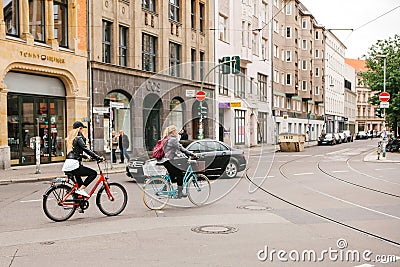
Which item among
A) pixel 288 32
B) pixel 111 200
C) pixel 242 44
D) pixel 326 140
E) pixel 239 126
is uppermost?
pixel 288 32

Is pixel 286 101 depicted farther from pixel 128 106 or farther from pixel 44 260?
pixel 44 260

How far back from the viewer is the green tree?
40.4 meters

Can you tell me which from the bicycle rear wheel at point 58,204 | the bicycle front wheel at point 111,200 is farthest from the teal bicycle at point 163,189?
the bicycle rear wheel at point 58,204

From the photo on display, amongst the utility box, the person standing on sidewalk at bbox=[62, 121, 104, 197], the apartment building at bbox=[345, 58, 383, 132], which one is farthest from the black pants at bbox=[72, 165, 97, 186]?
the apartment building at bbox=[345, 58, 383, 132]

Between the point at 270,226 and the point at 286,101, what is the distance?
5650cm

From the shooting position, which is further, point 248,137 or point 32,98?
point 32,98

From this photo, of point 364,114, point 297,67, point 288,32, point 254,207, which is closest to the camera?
point 254,207

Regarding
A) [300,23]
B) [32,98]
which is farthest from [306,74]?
[32,98]

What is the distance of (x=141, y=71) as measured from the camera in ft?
104

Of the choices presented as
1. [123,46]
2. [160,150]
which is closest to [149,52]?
[123,46]

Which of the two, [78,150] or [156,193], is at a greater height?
[78,150]

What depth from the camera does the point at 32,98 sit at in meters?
24.2

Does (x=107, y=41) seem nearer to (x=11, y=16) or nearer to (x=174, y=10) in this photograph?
(x=11, y=16)

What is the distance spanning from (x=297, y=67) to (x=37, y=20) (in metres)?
49.2
